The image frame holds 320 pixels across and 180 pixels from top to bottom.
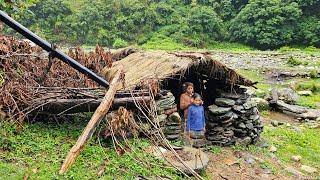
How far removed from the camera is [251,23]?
33875mm

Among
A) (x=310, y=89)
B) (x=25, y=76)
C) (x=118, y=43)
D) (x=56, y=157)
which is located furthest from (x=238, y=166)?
(x=118, y=43)

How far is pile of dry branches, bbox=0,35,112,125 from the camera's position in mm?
6196

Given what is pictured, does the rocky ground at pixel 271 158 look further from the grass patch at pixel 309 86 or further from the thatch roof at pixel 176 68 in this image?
the grass patch at pixel 309 86

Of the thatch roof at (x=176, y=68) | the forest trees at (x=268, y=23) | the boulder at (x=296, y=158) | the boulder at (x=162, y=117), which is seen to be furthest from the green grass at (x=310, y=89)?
the forest trees at (x=268, y=23)

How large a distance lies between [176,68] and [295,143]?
4.24 metres

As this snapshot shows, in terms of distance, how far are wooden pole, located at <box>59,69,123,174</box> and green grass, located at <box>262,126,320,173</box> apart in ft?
13.1

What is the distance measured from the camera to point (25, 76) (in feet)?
23.7

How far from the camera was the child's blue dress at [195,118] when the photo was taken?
23.9ft

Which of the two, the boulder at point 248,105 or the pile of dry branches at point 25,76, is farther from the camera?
the boulder at point 248,105

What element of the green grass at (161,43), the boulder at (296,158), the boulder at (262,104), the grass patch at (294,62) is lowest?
the boulder at (296,158)

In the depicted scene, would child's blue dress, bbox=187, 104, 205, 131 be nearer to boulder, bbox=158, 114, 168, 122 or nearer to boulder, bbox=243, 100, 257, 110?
boulder, bbox=158, 114, 168, 122

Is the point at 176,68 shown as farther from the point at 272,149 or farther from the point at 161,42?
the point at 161,42

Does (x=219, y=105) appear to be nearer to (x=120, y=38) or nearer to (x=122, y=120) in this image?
(x=122, y=120)

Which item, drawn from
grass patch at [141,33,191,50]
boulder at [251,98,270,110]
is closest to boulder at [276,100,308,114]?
boulder at [251,98,270,110]
